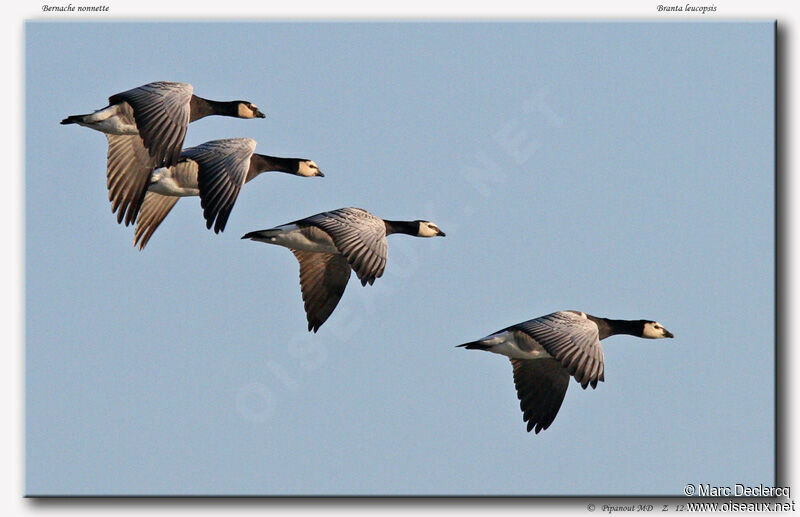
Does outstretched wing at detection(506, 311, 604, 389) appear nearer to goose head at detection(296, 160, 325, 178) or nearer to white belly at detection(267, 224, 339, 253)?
white belly at detection(267, 224, 339, 253)

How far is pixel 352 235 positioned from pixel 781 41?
157 inches

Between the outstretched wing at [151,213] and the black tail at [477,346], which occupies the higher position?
the outstretched wing at [151,213]

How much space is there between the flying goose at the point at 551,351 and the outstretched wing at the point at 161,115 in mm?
3263

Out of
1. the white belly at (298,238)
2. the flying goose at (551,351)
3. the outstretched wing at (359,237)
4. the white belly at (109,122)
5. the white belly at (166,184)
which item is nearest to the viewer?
the outstretched wing at (359,237)

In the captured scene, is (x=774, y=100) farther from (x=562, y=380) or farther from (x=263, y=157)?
(x=263, y=157)

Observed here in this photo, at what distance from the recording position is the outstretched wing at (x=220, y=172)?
527 inches

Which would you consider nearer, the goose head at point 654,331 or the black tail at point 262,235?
the black tail at point 262,235

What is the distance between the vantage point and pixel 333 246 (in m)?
14.8

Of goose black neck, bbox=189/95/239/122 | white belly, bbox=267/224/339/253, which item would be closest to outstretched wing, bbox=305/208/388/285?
white belly, bbox=267/224/339/253

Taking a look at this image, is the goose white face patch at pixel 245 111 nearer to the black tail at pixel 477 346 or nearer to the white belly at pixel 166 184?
the white belly at pixel 166 184

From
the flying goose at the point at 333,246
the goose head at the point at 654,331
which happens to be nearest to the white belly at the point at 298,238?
the flying goose at the point at 333,246

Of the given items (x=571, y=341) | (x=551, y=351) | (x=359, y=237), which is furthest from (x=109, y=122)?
(x=571, y=341)

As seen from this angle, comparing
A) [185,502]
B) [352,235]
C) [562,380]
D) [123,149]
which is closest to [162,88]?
[123,149]

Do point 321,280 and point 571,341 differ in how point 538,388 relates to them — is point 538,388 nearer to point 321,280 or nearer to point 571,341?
point 571,341
